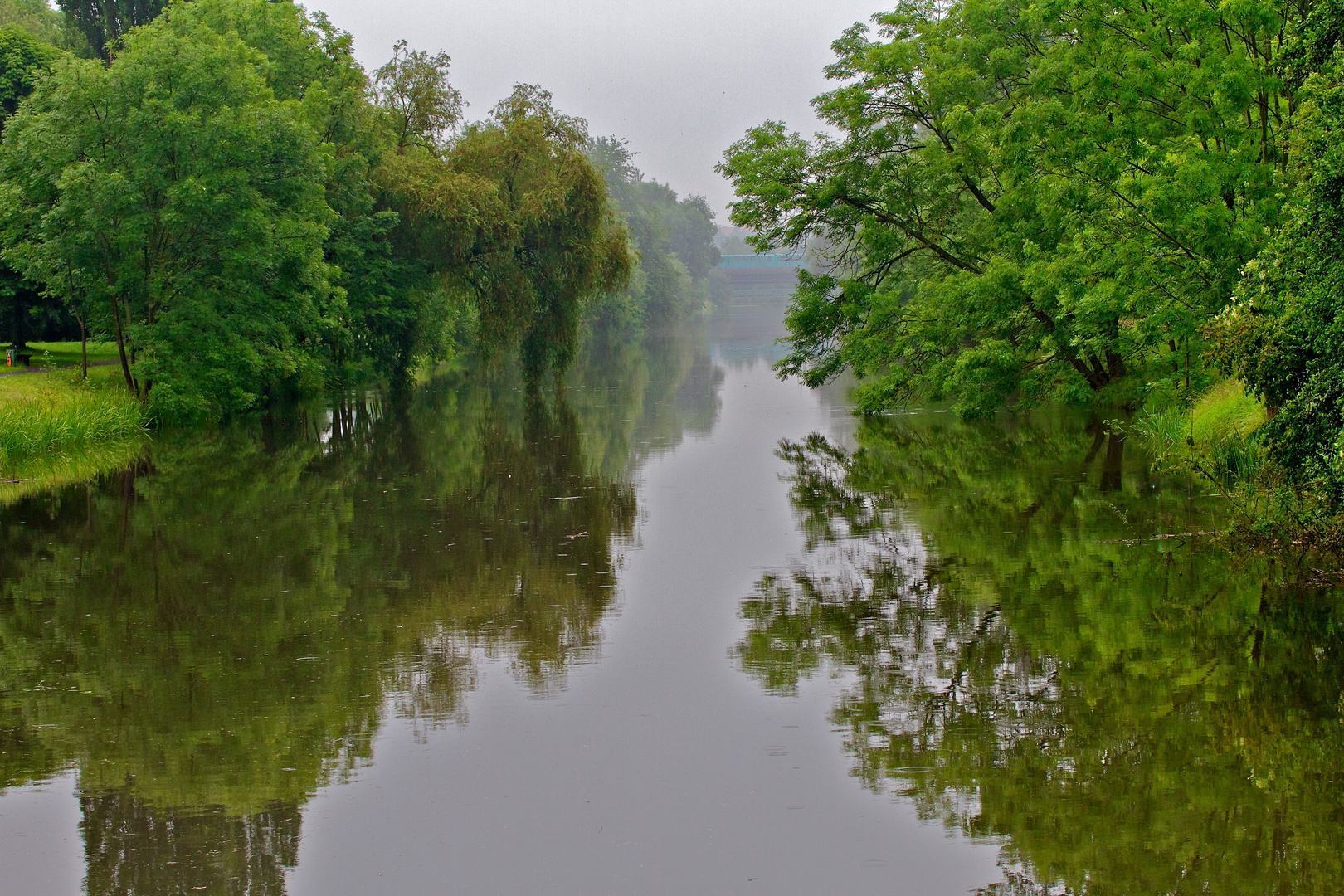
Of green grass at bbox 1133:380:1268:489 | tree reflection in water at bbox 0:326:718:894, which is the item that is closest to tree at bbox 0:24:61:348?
tree reflection in water at bbox 0:326:718:894

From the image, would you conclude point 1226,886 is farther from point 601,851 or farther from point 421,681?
point 421,681

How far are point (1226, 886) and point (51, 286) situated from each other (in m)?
27.2

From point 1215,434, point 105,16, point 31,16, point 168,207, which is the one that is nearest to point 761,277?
point 31,16

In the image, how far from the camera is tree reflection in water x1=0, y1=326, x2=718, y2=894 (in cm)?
623

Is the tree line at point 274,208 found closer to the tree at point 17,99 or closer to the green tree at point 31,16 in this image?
the tree at point 17,99

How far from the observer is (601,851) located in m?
5.72

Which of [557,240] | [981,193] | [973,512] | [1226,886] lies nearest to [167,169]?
[557,240]

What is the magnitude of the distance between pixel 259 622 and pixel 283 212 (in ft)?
72.0

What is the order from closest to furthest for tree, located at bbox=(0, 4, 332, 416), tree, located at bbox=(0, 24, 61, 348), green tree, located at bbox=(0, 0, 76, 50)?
tree, located at bbox=(0, 4, 332, 416) < tree, located at bbox=(0, 24, 61, 348) < green tree, located at bbox=(0, 0, 76, 50)

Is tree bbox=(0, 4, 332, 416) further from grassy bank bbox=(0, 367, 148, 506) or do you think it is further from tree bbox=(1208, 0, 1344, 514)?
tree bbox=(1208, 0, 1344, 514)

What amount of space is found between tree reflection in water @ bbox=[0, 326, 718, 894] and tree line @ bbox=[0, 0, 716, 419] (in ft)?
24.5

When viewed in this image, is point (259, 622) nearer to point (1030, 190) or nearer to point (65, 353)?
point (1030, 190)

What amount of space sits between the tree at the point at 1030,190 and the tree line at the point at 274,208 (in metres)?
9.73

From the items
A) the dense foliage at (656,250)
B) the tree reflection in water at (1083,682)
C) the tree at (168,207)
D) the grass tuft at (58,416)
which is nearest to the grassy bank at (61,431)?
the grass tuft at (58,416)
